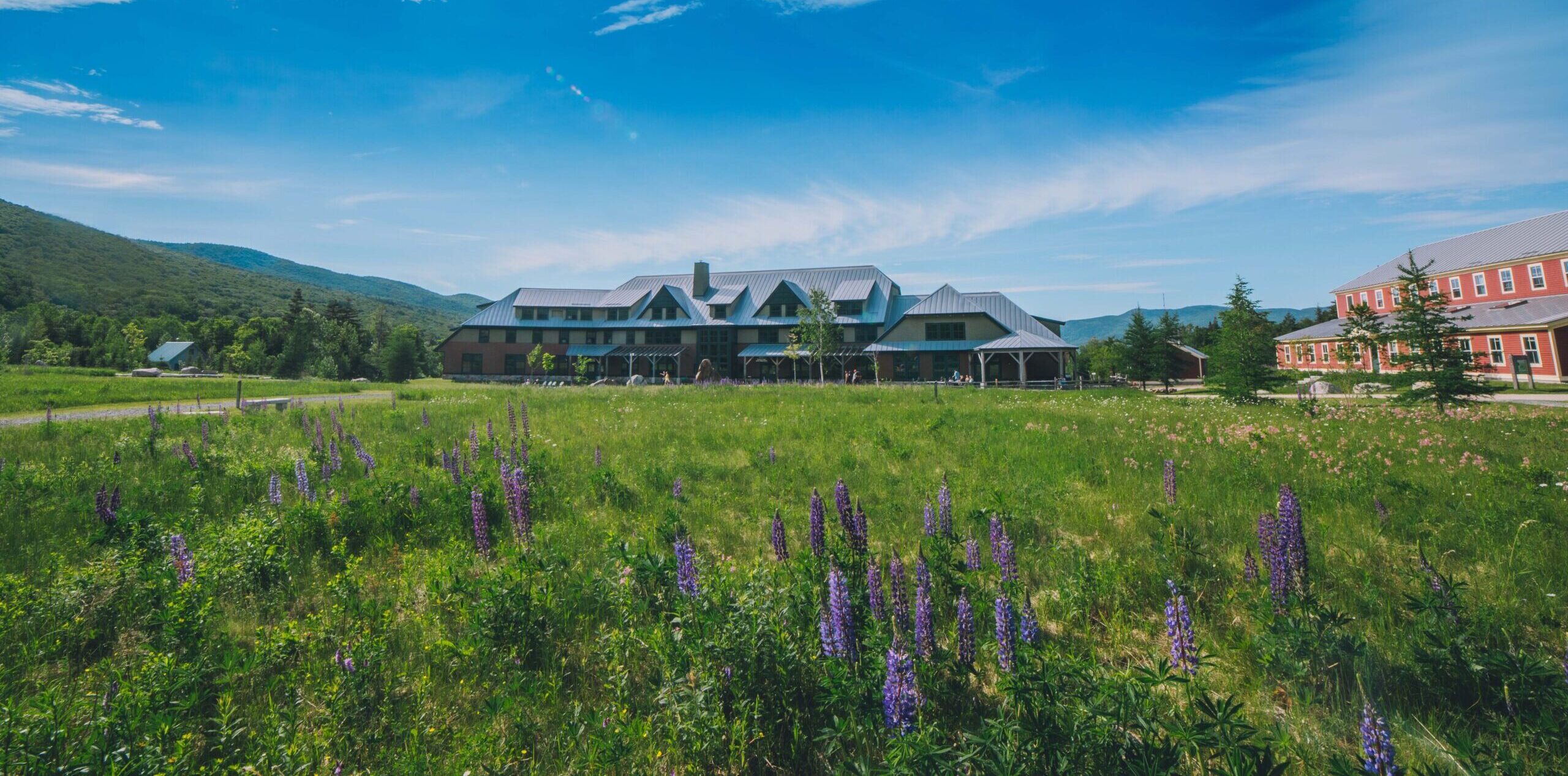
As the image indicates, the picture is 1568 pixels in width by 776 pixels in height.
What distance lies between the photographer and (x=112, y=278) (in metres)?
142

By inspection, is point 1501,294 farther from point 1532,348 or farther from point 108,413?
point 108,413

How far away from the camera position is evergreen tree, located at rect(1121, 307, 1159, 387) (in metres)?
41.8

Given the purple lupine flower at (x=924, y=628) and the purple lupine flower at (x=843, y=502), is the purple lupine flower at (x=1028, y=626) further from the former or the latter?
the purple lupine flower at (x=843, y=502)

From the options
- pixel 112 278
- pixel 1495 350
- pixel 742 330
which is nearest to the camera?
pixel 1495 350

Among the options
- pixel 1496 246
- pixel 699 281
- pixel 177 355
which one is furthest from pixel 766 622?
pixel 177 355

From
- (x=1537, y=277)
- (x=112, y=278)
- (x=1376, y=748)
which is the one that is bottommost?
(x=1376, y=748)

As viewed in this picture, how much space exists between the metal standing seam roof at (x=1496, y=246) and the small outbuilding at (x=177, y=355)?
440ft

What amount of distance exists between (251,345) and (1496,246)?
124 metres

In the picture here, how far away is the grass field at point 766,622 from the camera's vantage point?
2.63m

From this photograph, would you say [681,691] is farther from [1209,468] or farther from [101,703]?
[1209,468]

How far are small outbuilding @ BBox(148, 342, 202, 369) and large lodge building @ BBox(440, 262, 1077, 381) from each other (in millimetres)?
53738

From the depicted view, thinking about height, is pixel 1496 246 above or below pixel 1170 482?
above

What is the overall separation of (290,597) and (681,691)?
3823mm

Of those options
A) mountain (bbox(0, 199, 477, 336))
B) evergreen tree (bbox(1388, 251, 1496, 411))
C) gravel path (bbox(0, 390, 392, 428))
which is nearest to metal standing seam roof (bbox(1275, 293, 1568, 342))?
evergreen tree (bbox(1388, 251, 1496, 411))
